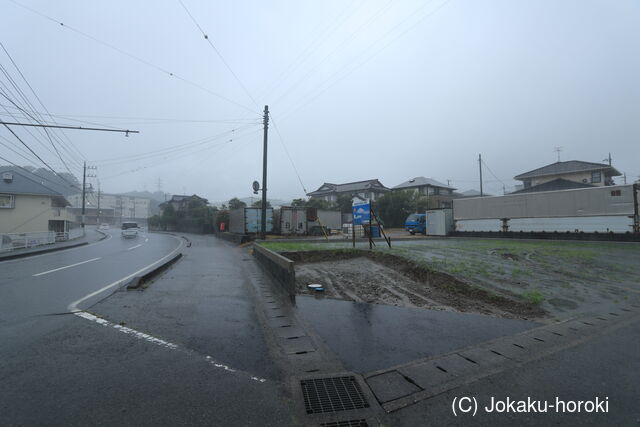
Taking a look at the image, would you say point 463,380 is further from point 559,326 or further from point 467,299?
point 467,299

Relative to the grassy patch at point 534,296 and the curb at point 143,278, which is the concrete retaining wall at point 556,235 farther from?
the curb at point 143,278

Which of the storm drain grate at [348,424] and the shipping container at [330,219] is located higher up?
the shipping container at [330,219]

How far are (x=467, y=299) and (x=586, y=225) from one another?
49.4 ft

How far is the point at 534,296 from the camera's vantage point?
228 inches

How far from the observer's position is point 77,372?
293 cm

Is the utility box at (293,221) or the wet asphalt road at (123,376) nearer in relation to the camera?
the wet asphalt road at (123,376)

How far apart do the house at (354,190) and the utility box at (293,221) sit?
875 inches

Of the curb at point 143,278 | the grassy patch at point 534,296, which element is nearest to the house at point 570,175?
the grassy patch at point 534,296

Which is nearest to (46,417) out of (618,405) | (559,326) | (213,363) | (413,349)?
(213,363)

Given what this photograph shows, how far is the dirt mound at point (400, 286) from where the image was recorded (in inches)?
220

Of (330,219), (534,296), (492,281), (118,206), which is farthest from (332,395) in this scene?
(118,206)

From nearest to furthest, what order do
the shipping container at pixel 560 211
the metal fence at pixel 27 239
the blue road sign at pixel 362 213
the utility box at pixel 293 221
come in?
the blue road sign at pixel 362 213 → the shipping container at pixel 560 211 → the metal fence at pixel 27 239 → the utility box at pixel 293 221

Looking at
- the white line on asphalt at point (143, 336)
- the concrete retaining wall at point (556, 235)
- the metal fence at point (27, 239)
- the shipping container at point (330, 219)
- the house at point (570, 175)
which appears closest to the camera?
the white line on asphalt at point (143, 336)

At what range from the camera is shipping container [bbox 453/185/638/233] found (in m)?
14.5
